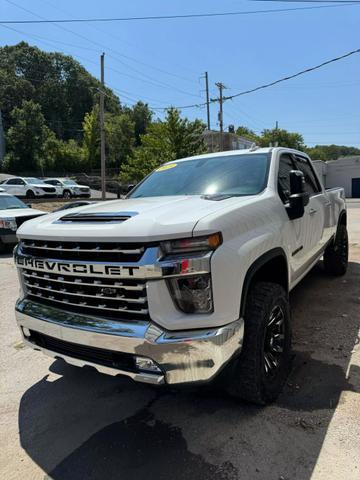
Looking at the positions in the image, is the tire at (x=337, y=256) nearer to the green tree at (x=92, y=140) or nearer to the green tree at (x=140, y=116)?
the green tree at (x=92, y=140)

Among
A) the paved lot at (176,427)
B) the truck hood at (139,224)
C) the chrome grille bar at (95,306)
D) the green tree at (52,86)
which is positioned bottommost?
the paved lot at (176,427)

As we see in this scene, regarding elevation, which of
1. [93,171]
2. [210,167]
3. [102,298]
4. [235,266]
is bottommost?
[102,298]

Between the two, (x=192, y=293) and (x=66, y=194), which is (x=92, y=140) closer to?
(x=66, y=194)

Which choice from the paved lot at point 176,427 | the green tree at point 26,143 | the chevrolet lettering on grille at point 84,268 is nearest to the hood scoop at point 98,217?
the chevrolet lettering on grille at point 84,268

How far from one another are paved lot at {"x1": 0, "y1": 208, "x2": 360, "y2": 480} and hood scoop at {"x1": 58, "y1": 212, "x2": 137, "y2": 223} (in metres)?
1.25

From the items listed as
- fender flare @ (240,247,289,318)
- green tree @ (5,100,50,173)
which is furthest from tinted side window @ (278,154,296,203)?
green tree @ (5,100,50,173)

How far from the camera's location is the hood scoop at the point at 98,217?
2.54 metres

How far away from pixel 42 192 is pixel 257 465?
27897 millimetres

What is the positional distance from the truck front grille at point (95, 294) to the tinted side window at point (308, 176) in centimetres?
302

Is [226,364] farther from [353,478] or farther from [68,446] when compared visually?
[68,446]

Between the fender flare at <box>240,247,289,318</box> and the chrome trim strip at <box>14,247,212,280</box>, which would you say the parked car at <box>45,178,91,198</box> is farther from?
the chrome trim strip at <box>14,247,212,280</box>

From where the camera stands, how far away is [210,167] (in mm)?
4000

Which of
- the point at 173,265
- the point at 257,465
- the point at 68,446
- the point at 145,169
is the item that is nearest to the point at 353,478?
the point at 257,465

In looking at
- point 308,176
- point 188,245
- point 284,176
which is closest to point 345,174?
point 308,176
